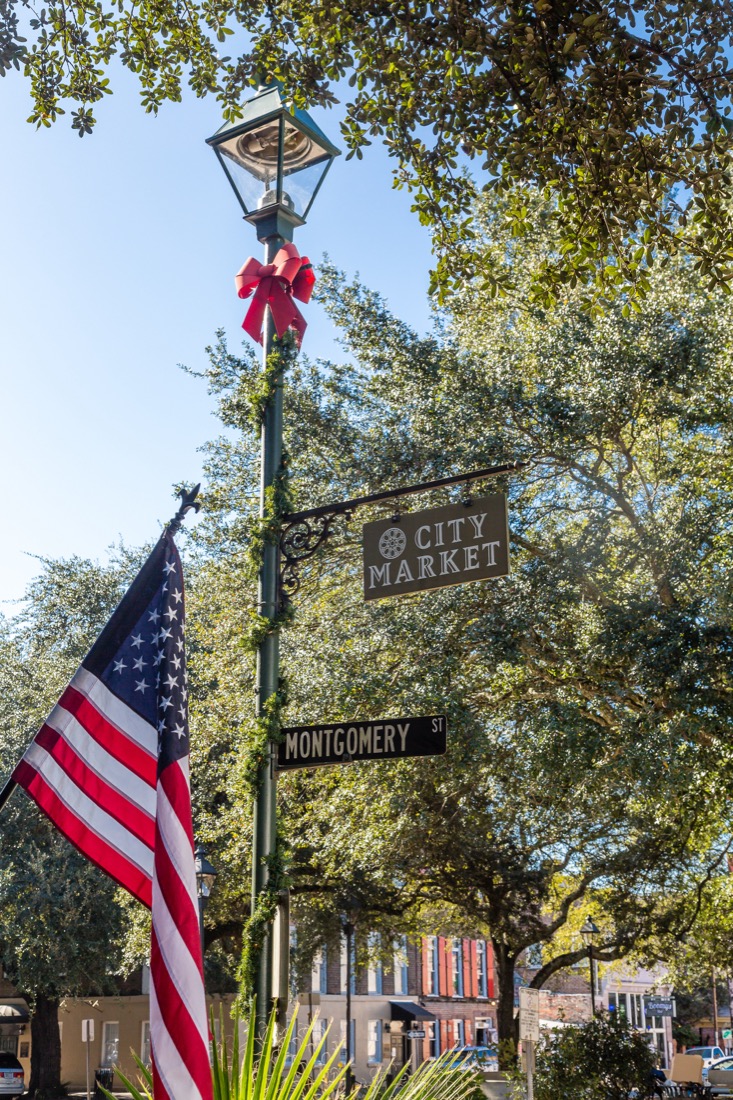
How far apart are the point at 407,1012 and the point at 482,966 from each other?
12.8 metres

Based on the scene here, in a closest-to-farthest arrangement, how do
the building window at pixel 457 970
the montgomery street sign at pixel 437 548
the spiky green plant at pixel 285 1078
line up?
the spiky green plant at pixel 285 1078
the montgomery street sign at pixel 437 548
the building window at pixel 457 970

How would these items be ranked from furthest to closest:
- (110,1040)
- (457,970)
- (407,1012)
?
A: (457,970) → (407,1012) → (110,1040)

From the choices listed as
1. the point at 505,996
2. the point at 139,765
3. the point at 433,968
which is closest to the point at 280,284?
the point at 139,765

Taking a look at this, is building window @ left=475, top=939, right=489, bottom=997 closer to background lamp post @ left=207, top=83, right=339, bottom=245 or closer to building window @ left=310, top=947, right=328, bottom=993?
building window @ left=310, top=947, right=328, bottom=993

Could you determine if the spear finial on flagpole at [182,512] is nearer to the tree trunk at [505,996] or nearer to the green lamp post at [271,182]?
the green lamp post at [271,182]

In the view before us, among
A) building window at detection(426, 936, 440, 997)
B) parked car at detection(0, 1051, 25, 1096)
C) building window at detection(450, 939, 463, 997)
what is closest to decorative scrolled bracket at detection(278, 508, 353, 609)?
parked car at detection(0, 1051, 25, 1096)

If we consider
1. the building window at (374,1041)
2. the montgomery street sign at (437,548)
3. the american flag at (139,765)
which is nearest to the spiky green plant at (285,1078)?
the american flag at (139,765)

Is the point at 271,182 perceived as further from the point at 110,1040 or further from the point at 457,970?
the point at 457,970

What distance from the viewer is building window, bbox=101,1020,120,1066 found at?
40.7m

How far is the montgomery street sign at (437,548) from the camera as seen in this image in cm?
631

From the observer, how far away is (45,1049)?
32.9 m

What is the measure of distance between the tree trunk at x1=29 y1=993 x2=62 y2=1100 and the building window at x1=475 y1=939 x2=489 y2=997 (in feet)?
111

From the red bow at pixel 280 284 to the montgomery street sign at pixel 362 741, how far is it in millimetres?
2569

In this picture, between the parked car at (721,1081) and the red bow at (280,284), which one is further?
the parked car at (721,1081)
